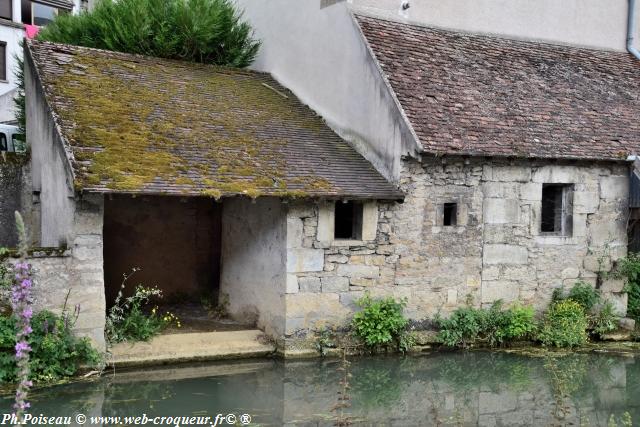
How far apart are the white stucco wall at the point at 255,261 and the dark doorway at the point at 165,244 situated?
72 cm

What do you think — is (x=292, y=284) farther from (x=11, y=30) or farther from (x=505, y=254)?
(x=11, y=30)

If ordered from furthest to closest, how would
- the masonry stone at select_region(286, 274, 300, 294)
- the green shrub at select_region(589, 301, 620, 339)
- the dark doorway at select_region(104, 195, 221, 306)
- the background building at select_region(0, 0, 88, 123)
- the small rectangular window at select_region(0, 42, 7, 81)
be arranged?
the small rectangular window at select_region(0, 42, 7, 81), the background building at select_region(0, 0, 88, 123), the dark doorway at select_region(104, 195, 221, 306), the green shrub at select_region(589, 301, 620, 339), the masonry stone at select_region(286, 274, 300, 294)

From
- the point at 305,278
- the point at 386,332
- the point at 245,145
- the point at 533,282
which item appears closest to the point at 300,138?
the point at 245,145

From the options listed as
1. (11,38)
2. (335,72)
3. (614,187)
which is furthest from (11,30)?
(614,187)

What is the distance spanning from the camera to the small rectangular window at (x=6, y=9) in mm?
23094

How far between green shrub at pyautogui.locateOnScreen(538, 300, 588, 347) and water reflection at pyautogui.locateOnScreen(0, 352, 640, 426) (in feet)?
1.75

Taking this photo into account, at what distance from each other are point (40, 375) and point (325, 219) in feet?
13.0

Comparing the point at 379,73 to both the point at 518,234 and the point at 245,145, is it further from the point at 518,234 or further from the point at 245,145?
the point at 518,234

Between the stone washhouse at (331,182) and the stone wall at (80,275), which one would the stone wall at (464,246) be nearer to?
the stone washhouse at (331,182)

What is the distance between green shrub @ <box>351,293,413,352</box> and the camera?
9141 millimetres

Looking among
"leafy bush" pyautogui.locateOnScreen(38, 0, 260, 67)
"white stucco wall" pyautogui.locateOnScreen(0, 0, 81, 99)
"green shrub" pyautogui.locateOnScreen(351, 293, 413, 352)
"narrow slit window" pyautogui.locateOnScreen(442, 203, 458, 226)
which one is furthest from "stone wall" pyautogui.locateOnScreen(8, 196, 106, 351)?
"white stucco wall" pyautogui.locateOnScreen(0, 0, 81, 99)

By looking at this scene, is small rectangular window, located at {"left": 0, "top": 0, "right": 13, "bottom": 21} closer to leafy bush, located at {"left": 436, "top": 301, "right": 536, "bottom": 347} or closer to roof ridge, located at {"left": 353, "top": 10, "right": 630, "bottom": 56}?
roof ridge, located at {"left": 353, "top": 10, "right": 630, "bottom": 56}

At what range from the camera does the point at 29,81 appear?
10.4 m

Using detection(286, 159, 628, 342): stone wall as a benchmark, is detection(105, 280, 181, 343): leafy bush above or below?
below
